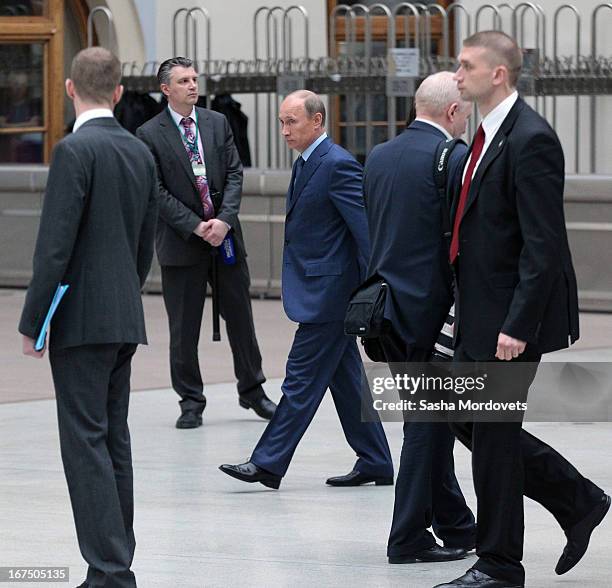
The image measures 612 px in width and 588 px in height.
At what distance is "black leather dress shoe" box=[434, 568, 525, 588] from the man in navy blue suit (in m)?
1.81

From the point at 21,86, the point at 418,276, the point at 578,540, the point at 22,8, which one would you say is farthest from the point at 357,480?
the point at 22,8

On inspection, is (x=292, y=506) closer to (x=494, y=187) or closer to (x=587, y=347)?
(x=494, y=187)

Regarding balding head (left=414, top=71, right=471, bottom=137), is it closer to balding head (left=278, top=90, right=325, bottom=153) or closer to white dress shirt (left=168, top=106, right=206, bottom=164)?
balding head (left=278, top=90, right=325, bottom=153)

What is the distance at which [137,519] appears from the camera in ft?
20.9

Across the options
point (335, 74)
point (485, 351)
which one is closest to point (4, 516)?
point (485, 351)

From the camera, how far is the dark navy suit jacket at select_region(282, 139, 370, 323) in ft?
22.5

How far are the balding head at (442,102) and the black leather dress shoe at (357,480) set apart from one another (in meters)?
1.88

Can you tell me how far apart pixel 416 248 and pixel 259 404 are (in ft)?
10.8

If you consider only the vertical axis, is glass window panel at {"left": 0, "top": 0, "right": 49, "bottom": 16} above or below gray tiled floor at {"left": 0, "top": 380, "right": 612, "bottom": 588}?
above

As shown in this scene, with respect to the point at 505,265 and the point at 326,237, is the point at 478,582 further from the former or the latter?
the point at 326,237

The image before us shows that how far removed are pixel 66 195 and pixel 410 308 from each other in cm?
138

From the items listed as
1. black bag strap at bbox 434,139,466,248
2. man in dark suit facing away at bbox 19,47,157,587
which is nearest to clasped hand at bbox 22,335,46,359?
man in dark suit facing away at bbox 19,47,157,587

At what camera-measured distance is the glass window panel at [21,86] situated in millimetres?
18297

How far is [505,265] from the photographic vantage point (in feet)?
16.4
